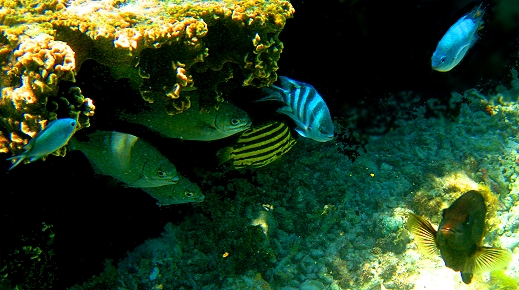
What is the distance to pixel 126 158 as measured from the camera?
108 inches

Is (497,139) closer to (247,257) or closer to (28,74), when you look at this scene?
(247,257)

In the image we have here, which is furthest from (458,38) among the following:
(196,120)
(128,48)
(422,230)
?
(128,48)

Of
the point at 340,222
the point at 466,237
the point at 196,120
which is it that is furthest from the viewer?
the point at 340,222

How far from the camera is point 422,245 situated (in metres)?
2.90

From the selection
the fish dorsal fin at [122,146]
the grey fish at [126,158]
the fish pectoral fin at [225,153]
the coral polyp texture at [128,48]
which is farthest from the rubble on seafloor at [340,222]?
the coral polyp texture at [128,48]

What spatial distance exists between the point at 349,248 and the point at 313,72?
1.95 meters

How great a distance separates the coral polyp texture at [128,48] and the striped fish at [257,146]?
1.90 ft

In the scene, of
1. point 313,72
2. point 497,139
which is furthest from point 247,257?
point 497,139

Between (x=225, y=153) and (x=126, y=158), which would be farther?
(x=225, y=153)

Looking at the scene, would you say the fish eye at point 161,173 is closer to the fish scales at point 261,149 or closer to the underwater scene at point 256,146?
the underwater scene at point 256,146

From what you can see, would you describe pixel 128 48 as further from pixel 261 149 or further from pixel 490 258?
pixel 490 258

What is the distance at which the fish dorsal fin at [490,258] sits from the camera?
2.62 meters

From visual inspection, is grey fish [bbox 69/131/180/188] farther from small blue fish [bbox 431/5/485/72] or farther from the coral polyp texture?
small blue fish [bbox 431/5/485/72]

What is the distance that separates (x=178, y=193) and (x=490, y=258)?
8.50ft
